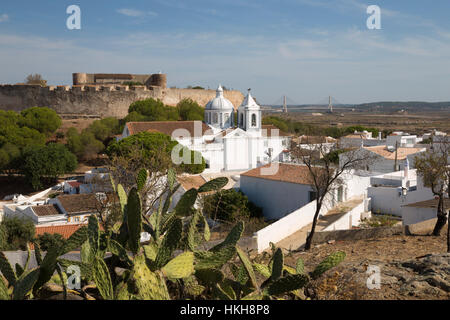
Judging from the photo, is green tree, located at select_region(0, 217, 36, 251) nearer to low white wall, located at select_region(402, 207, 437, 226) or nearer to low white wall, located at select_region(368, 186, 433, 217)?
low white wall, located at select_region(402, 207, 437, 226)

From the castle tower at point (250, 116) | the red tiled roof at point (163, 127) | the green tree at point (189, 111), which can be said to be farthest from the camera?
the green tree at point (189, 111)

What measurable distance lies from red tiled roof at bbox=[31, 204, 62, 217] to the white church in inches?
451

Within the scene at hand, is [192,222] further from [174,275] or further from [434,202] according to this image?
[434,202]

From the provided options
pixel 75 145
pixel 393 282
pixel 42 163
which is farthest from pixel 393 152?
pixel 75 145

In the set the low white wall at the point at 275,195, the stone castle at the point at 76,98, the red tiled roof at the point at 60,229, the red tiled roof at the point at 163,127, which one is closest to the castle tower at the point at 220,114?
the red tiled roof at the point at 163,127

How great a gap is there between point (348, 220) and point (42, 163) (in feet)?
71.9

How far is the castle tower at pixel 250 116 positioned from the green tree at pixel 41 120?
16.5 metres

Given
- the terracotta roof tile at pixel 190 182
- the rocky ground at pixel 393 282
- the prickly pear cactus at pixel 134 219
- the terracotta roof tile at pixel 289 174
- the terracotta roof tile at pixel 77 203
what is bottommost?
the terracotta roof tile at pixel 77 203

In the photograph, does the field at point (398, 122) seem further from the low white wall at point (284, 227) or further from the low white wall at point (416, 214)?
the low white wall at point (416, 214)

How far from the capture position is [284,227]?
1263 cm

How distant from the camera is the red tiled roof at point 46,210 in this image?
1785 cm

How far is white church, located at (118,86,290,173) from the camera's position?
2966cm

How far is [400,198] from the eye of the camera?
51.3ft
